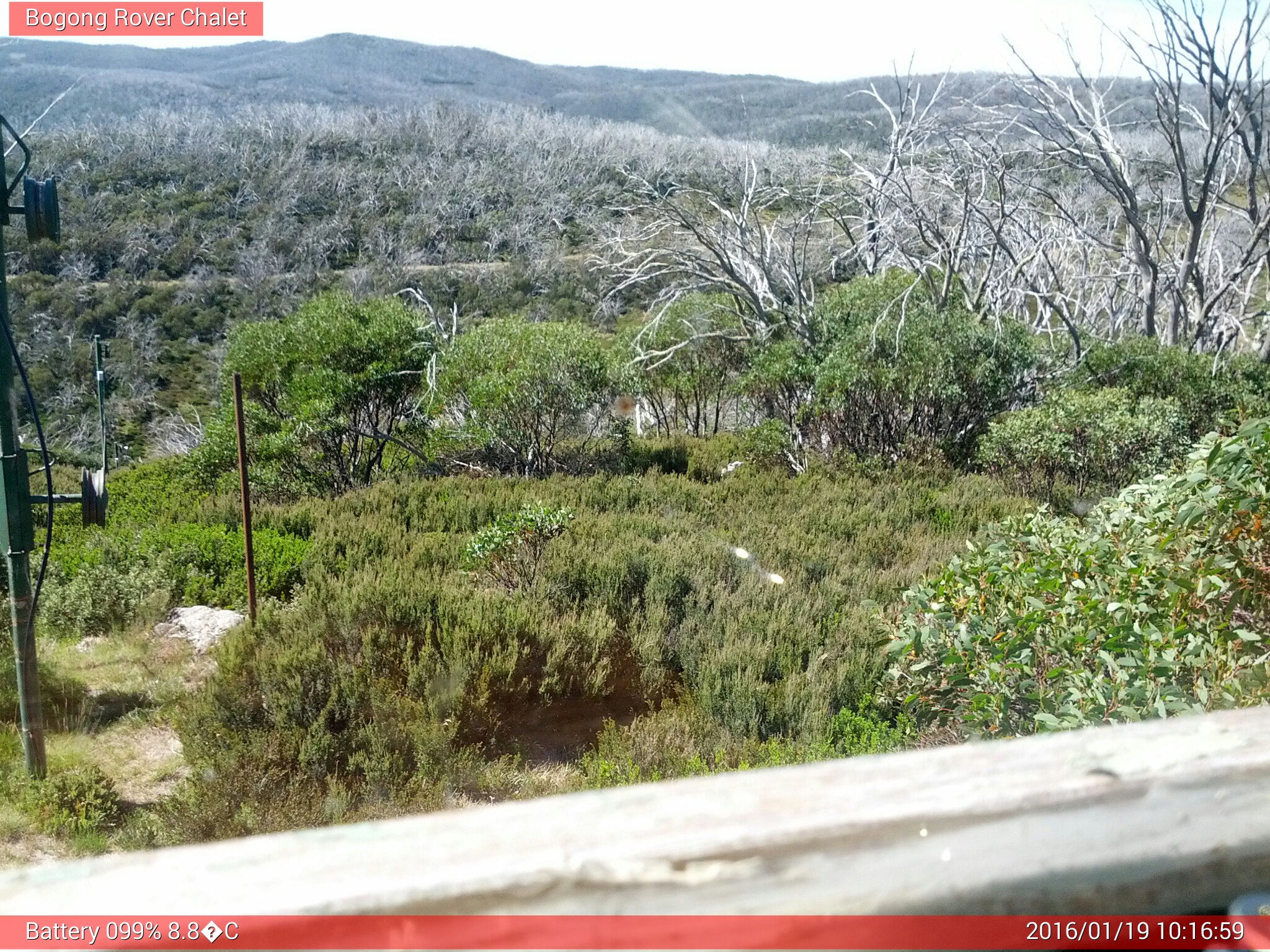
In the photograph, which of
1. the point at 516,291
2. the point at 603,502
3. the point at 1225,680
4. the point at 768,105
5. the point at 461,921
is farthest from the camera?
the point at 768,105

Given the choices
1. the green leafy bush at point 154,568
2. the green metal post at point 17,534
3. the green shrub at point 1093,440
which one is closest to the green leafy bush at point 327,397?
the green leafy bush at point 154,568

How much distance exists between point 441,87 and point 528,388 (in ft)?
153

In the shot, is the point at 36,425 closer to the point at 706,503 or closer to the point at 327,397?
the point at 706,503

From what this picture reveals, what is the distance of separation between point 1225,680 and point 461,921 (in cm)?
213

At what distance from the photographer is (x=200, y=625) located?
715 cm

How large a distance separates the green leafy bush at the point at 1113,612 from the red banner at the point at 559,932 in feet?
5.39

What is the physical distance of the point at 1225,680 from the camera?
2.22 metres

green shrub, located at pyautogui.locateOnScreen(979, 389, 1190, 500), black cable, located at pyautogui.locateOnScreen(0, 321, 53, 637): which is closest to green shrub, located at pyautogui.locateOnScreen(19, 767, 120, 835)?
black cable, located at pyautogui.locateOnScreen(0, 321, 53, 637)

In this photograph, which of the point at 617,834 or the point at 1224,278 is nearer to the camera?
the point at 617,834

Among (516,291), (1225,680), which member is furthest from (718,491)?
(516,291)

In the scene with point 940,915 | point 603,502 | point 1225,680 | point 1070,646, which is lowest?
point 603,502

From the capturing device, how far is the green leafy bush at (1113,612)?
7.73ft

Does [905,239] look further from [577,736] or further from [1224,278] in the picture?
[577,736]

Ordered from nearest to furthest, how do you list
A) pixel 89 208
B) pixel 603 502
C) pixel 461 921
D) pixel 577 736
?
pixel 461 921
pixel 577 736
pixel 603 502
pixel 89 208
